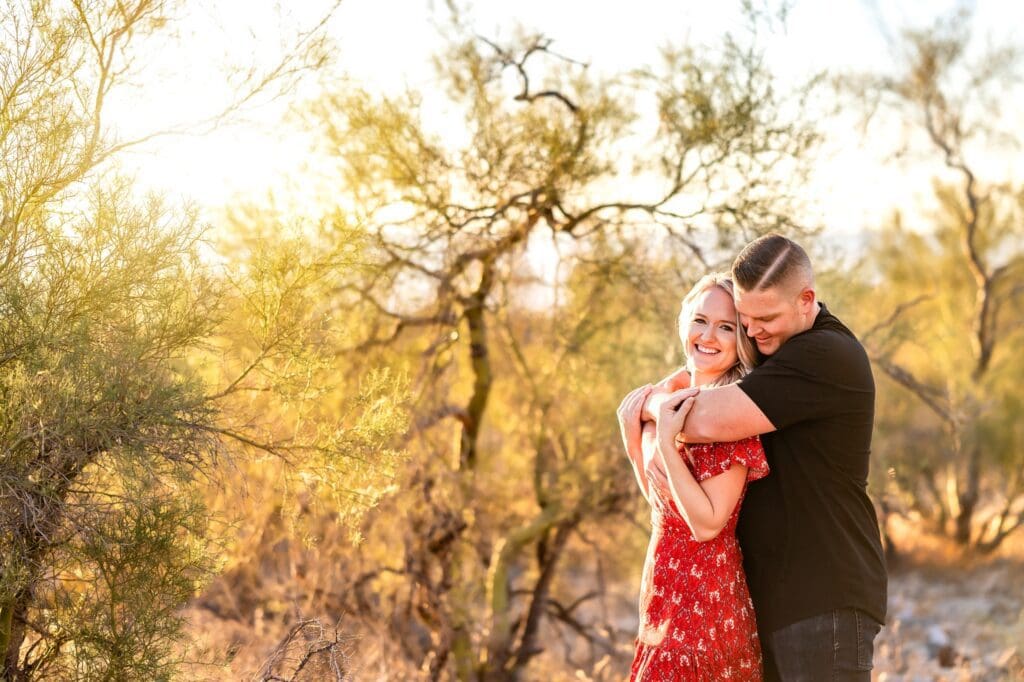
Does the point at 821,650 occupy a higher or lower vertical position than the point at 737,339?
lower

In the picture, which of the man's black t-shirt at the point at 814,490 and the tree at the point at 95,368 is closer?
the man's black t-shirt at the point at 814,490

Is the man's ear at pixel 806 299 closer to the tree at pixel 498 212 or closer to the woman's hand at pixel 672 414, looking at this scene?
the woman's hand at pixel 672 414

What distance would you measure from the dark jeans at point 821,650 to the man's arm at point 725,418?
541 millimetres

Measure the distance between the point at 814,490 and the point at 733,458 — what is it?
245 millimetres

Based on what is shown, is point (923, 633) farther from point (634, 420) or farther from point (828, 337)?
point (828, 337)

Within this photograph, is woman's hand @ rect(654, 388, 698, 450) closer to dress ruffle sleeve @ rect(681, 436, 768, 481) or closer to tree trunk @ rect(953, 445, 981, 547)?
dress ruffle sleeve @ rect(681, 436, 768, 481)

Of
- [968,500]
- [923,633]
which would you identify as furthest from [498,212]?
[968,500]

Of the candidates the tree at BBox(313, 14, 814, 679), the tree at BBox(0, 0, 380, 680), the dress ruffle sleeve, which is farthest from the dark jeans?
the tree at BBox(313, 14, 814, 679)

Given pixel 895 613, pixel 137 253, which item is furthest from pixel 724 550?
pixel 895 613

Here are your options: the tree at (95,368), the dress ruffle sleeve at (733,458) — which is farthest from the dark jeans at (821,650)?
the tree at (95,368)

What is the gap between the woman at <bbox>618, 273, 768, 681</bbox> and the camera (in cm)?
295

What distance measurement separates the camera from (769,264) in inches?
117

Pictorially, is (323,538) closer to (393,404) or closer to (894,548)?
(393,404)

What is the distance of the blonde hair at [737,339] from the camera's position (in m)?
3.13
